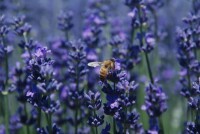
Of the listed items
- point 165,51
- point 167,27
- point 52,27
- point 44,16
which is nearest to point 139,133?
point 165,51

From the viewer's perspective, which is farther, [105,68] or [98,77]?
[98,77]

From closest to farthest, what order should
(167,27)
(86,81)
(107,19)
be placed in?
(86,81), (107,19), (167,27)

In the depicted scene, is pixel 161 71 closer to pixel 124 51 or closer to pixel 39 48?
pixel 124 51

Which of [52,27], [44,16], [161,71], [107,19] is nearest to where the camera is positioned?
[107,19]

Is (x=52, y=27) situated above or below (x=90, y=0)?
above

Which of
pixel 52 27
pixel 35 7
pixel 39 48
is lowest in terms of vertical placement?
pixel 39 48

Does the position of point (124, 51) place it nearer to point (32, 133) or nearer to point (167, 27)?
point (32, 133)

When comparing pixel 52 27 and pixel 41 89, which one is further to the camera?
pixel 52 27

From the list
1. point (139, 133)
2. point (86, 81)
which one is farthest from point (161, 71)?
point (139, 133)

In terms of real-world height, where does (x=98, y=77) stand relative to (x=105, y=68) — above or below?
above
